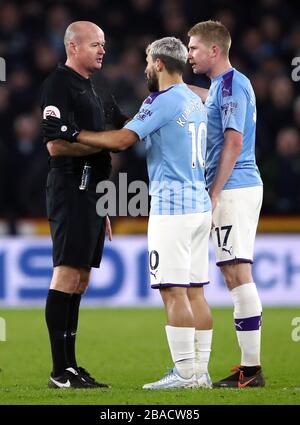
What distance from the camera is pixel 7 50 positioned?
14.4m

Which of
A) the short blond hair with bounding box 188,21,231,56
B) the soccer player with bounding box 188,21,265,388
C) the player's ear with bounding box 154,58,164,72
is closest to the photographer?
the player's ear with bounding box 154,58,164,72

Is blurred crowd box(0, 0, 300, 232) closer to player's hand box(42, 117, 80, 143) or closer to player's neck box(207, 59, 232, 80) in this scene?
player's neck box(207, 59, 232, 80)

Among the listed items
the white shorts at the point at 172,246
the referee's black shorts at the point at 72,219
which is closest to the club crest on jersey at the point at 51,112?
the referee's black shorts at the point at 72,219

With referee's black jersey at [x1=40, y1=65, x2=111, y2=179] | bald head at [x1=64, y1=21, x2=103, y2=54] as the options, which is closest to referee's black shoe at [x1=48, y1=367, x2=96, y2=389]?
referee's black jersey at [x1=40, y1=65, x2=111, y2=179]

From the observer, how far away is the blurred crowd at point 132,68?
12.7 meters

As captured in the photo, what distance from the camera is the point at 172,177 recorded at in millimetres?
6164

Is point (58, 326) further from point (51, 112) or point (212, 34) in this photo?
point (212, 34)

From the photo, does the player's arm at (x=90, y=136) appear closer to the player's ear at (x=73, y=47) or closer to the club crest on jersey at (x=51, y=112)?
the club crest on jersey at (x=51, y=112)

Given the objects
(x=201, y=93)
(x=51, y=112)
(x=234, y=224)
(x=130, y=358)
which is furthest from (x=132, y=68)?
(x=51, y=112)

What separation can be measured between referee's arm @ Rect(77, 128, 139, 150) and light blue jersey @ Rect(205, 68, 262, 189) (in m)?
0.76

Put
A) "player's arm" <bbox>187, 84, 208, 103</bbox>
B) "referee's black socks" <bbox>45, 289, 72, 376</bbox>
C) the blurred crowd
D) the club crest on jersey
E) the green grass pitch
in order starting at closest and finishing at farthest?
the green grass pitch < the club crest on jersey < "referee's black socks" <bbox>45, 289, 72, 376</bbox> < "player's arm" <bbox>187, 84, 208, 103</bbox> < the blurred crowd

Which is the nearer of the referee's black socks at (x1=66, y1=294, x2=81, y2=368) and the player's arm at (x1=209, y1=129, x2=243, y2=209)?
the player's arm at (x1=209, y1=129, x2=243, y2=209)

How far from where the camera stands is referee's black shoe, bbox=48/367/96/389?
6.34 m
